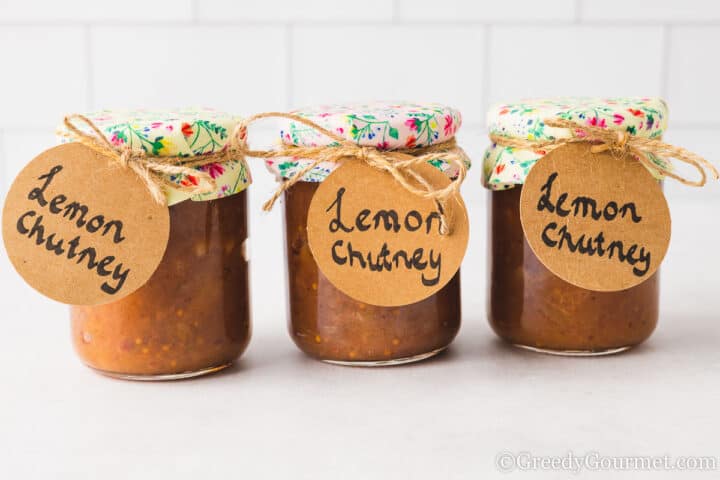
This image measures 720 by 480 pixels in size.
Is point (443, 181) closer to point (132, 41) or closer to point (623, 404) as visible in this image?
point (623, 404)

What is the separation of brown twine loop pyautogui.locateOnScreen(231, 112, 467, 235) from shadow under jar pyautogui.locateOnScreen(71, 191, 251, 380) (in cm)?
7

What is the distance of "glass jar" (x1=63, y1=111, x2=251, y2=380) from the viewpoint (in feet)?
3.18

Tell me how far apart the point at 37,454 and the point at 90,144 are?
0.28 meters

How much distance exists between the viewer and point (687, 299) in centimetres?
129

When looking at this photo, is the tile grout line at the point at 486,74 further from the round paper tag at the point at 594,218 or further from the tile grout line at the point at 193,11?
the round paper tag at the point at 594,218

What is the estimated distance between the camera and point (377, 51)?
1768mm

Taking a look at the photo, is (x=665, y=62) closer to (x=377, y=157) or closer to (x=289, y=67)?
(x=289, y=67)

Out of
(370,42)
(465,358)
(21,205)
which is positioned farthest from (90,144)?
(370,42)

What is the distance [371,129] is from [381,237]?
0.11 metres

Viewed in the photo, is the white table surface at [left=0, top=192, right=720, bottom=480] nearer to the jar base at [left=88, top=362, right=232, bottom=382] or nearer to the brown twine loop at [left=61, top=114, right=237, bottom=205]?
the jar base at [left=88, top=362, right=232, bottom=382]

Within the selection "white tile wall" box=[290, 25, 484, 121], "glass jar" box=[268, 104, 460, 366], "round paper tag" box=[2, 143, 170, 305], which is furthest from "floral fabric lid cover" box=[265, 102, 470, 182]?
"white tile wall" box=[290, 25, 484, 121]

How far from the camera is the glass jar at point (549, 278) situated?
3.33 feet

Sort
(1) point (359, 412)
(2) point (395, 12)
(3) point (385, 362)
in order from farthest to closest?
(2) point (395, 12)
(3) point (385, 362)
(1) point (359, 412)

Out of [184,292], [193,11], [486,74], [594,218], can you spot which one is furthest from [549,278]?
[193,11]
